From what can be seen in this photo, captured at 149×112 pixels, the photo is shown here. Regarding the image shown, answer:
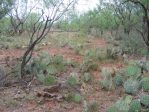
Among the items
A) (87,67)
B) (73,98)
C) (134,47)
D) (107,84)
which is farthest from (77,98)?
(134,47)

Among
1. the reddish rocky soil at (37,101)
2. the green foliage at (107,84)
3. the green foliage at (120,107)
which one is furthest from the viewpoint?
the green foliage at (107,84)

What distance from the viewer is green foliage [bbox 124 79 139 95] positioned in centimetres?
842

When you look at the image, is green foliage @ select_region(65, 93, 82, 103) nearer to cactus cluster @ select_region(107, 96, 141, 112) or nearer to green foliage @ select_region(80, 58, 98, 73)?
cactus cluster @ select_region(107, 96, 141, 112)

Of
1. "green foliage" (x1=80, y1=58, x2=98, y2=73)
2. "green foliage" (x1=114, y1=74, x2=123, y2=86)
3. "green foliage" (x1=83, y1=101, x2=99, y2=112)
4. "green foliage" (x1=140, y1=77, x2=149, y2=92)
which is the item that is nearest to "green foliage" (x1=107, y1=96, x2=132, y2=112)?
"green foliage" (x1=83, y1=101, x2=99, y2=112)

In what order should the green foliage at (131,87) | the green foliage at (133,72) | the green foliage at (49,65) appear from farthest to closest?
the green foliage at (49,65), the green foliage at (133,72), the green foliage at (131,87)

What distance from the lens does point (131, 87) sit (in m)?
8.45

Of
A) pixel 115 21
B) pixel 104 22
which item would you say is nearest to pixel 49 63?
pixel 115 21

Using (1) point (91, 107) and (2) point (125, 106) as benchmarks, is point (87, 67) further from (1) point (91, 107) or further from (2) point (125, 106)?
(2) point (125, 106)

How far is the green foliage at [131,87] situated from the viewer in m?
8.42

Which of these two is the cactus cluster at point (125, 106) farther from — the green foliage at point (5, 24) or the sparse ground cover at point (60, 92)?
the green foliage at point (5, 24)

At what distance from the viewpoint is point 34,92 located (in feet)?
27.2

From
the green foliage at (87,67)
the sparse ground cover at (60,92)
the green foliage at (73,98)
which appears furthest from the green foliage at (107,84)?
the green foliage at (87,67)

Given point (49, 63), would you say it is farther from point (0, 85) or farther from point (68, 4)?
point (0, 85)

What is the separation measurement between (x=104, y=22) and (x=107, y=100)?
25.4 metres
